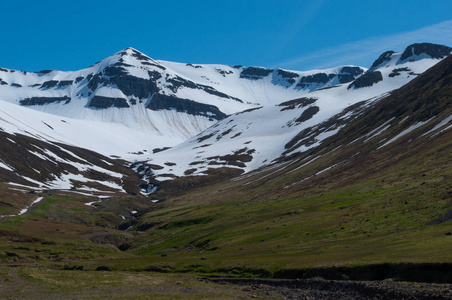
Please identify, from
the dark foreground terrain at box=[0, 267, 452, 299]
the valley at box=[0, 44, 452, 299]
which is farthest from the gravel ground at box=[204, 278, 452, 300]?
the valley at box=[0, 44, 452, 299]

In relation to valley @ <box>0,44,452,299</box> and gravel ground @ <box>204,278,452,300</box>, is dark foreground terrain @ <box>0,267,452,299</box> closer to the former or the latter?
gravel ground @ <box>204,278,452,300</box>

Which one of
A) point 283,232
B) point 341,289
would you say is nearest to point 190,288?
point 341,289

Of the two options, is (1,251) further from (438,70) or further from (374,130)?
(438,70)

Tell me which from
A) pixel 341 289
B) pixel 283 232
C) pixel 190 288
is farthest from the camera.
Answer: pixel 283 232

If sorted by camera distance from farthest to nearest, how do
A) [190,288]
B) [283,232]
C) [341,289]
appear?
[283,232] → [190,288] → [341,289]

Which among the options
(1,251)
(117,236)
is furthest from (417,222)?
(117,236)

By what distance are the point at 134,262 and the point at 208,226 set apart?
28.2 meters

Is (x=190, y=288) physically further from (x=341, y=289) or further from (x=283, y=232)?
(x=283, y=232)

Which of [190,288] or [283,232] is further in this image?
[283,232]

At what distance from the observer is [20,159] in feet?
637

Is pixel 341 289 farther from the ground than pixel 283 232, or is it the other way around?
pixel 283 232

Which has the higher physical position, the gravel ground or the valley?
the valley

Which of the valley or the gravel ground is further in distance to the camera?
the valley

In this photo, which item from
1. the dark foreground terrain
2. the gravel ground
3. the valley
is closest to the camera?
the gravel ground
